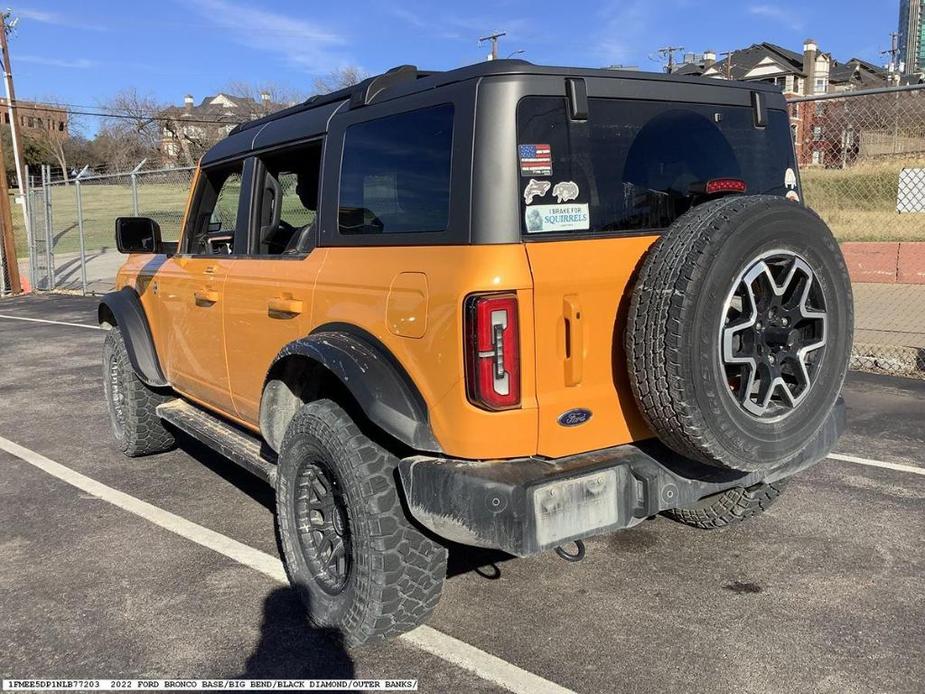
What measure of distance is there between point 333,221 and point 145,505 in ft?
7.57

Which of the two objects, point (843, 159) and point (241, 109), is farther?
point (241, 109)

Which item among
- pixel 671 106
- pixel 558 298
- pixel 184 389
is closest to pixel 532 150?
pixel 558 298

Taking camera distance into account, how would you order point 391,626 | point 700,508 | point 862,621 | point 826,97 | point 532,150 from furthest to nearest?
1. point 826,97
2. point 700,508
3. point 862,621
4. point 391,626
5. point 532,150

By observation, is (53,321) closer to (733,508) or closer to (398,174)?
(398,174)

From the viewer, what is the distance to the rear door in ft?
8.40

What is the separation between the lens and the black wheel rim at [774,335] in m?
2.55

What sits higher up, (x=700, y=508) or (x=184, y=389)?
(x=184, y=389)

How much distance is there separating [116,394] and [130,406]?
31cm

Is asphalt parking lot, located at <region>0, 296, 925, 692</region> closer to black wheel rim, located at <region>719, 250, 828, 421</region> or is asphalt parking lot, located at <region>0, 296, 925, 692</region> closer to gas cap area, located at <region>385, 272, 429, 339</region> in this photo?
black wheel rim, located at <region>719, 250, 828, 421</region>

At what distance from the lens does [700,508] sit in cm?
392

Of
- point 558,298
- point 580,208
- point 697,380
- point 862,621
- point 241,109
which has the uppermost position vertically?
point 241,109

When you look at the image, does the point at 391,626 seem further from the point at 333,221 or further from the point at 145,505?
the point at 145,505

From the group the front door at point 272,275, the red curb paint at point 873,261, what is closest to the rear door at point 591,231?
the front door at point 272,275

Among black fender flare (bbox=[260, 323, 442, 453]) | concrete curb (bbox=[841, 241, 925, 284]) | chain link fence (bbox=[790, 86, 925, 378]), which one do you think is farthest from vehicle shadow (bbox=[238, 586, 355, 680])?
concrete curb (bbox=[841, 241, 925, 284])
